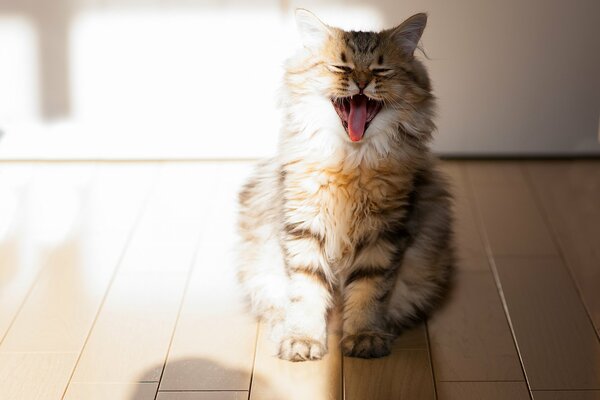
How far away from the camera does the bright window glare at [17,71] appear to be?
139 inches

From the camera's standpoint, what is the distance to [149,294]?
108 inches

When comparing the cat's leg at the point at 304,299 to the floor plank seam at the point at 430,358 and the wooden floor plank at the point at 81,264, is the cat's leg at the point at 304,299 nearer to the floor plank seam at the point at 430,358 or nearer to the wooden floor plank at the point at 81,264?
the floor plank seam at the point at 430,358

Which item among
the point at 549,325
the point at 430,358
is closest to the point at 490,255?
the point at 549,325

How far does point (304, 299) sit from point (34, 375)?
661 mm

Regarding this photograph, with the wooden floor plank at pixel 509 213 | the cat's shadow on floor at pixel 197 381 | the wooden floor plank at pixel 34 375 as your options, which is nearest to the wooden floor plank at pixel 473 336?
the wooden floor plank at pixel 509 213

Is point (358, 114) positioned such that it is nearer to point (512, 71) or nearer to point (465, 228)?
point (465, 228)

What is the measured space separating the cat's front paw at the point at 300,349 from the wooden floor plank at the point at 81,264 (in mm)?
517

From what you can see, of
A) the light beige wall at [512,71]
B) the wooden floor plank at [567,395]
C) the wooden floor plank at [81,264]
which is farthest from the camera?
the light beige wall at [512,71]

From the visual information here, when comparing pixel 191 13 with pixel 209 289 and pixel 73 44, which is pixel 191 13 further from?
pixel 209 289

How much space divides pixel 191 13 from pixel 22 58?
2.07ft

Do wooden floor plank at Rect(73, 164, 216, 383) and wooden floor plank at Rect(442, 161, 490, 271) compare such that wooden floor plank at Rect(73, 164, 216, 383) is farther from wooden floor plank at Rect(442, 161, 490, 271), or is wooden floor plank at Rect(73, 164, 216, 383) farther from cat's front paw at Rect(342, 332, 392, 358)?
wooden floor plank at Rect(442, 161, 490, 271)

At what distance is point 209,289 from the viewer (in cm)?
277

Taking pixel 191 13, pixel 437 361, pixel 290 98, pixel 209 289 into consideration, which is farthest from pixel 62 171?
pixel 437 361

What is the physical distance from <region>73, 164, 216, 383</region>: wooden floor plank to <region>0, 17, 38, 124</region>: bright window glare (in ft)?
1.88
